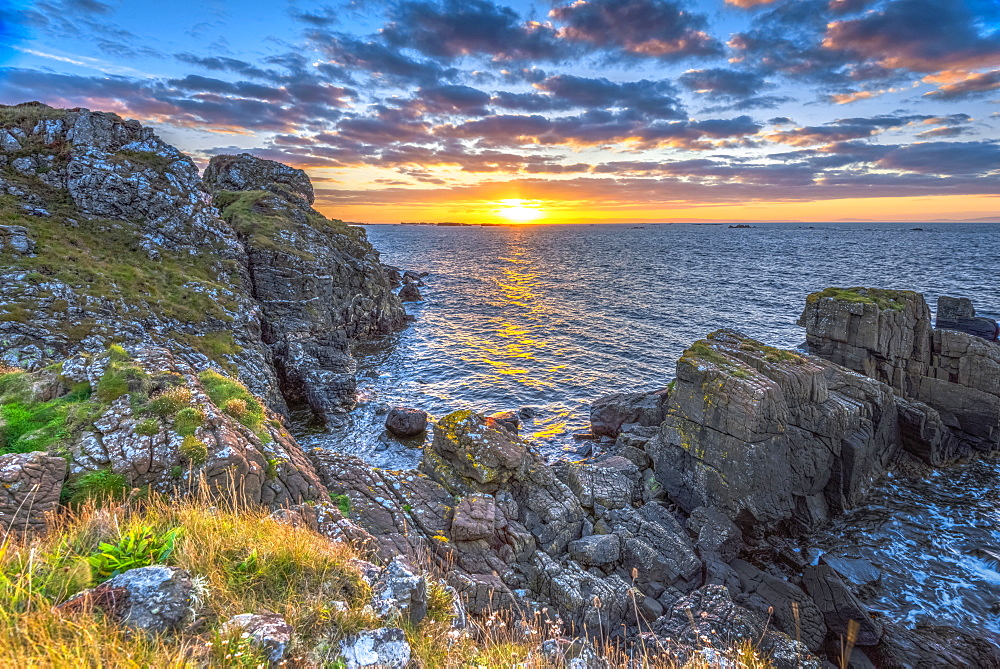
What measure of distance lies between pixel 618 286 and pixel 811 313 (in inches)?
1950

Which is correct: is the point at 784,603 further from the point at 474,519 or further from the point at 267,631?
the point at 267,631

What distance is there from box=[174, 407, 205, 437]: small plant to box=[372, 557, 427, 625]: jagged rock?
20.9ft

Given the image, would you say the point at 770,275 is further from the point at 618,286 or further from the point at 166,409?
the point at 166,409

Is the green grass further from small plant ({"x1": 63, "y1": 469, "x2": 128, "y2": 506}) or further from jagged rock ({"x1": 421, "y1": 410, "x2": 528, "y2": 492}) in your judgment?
jagged rock ({"x1": 421, "y1": 410, "x2": 528, "y2": 492})

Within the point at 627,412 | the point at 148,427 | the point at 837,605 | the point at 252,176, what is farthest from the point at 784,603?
the point at 252,176

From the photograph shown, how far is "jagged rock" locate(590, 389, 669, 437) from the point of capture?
83.3ft

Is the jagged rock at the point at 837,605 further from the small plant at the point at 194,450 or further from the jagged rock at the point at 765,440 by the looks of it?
the small plant at the point at 194,450

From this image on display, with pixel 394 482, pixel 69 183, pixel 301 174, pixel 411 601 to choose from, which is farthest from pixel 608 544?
pixel 301 174

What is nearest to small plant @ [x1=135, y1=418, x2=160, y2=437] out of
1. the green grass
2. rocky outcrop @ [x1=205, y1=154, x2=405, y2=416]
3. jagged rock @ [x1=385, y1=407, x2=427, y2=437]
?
the green grass

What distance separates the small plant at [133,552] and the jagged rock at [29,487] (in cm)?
240

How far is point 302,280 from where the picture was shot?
34.5m

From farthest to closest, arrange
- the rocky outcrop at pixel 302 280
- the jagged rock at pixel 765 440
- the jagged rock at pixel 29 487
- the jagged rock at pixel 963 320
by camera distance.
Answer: the jagged rock at pixel 963 320 → the rocky outcrop at pixel 302 280 → the jagged rock at pixel 765 440 → the jagged rock at pixel 29 487

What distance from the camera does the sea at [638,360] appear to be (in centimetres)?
1659

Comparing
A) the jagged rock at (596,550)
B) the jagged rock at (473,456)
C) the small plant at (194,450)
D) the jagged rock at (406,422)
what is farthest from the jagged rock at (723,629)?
the jagged rock at (406,422)
